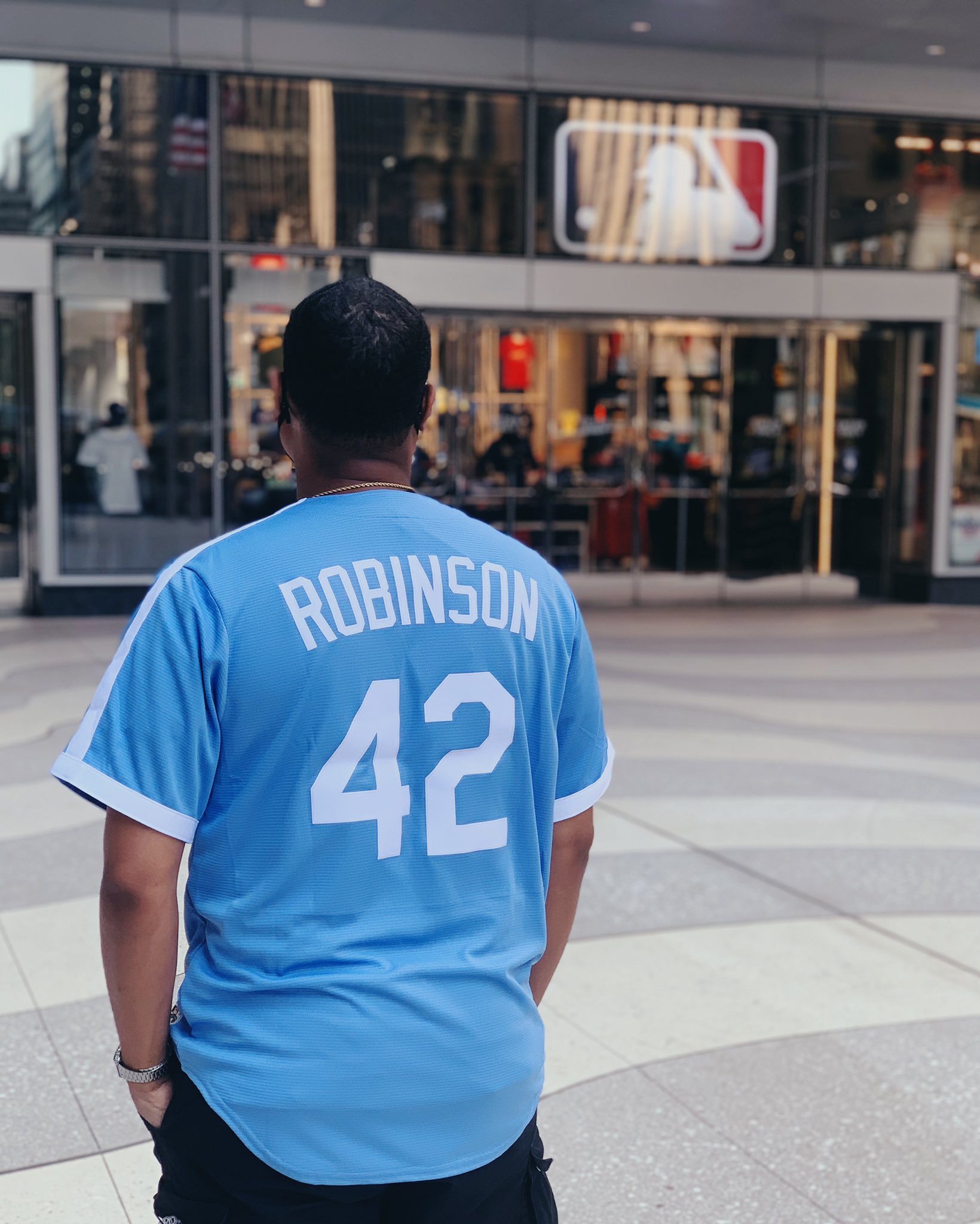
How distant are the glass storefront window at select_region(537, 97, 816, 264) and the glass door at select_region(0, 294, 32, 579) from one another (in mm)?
4919

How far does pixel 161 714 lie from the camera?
1607 mm

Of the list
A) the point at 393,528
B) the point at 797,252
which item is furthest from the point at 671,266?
the point at 393,528

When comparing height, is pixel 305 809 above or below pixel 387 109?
below

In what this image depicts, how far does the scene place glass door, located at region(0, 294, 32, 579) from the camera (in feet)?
42.9

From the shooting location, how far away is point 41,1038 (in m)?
3.89

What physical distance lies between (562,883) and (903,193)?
1446 centimetres

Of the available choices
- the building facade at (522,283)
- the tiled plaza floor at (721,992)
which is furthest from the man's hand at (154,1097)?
the building facade at (522,283)

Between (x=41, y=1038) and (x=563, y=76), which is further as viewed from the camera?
(x=563, y=76)

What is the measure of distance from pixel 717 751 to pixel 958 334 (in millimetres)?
9099

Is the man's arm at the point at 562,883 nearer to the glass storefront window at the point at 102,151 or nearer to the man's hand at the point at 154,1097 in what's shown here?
the man's hand at the point at 154,1097

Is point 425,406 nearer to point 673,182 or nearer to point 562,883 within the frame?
point 562,883

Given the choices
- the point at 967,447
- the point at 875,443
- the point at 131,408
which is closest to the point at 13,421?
the point at 131,408

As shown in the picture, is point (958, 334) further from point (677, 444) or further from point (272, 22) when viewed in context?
point (272, 22)

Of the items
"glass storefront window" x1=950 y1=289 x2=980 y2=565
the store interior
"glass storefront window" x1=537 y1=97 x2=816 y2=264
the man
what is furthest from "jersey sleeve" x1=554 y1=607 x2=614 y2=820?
"glass storefront window" x1=950 y1=289 x2=980 y2=565
